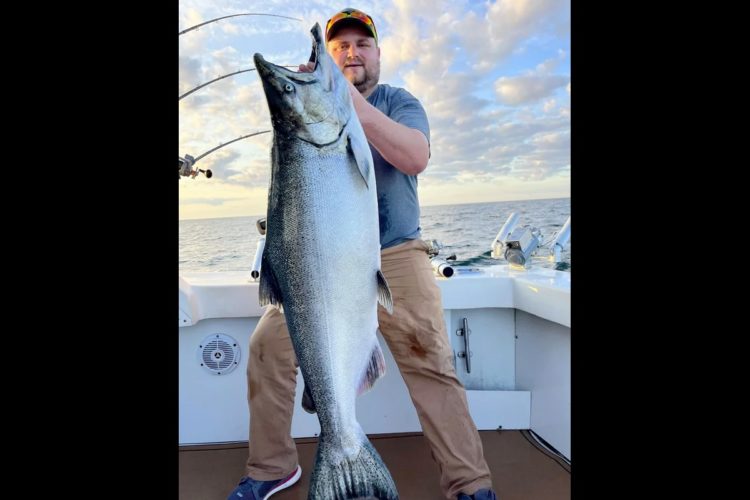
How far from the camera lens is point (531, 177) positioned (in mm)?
24312

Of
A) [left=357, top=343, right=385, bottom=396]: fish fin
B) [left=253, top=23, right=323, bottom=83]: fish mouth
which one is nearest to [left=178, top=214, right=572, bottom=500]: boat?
[left=357, top=343, right=385, bottom=396]: fish fin

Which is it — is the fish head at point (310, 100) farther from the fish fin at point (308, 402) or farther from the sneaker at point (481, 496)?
the sneaker at point (481, 496)

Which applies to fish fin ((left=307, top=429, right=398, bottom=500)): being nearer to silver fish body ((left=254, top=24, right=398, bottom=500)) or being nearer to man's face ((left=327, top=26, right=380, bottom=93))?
silver fish body ((left=254, top=24, right=398, bottom=500))

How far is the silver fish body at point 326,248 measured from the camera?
1.62m

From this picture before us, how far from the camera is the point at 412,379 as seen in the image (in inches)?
97.1

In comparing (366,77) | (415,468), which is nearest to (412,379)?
(415,468)

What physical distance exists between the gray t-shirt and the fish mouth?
82 cm

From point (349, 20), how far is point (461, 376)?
2.34 metres

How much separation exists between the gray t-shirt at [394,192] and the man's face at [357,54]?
0.09 meters

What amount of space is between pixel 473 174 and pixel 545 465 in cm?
1682
